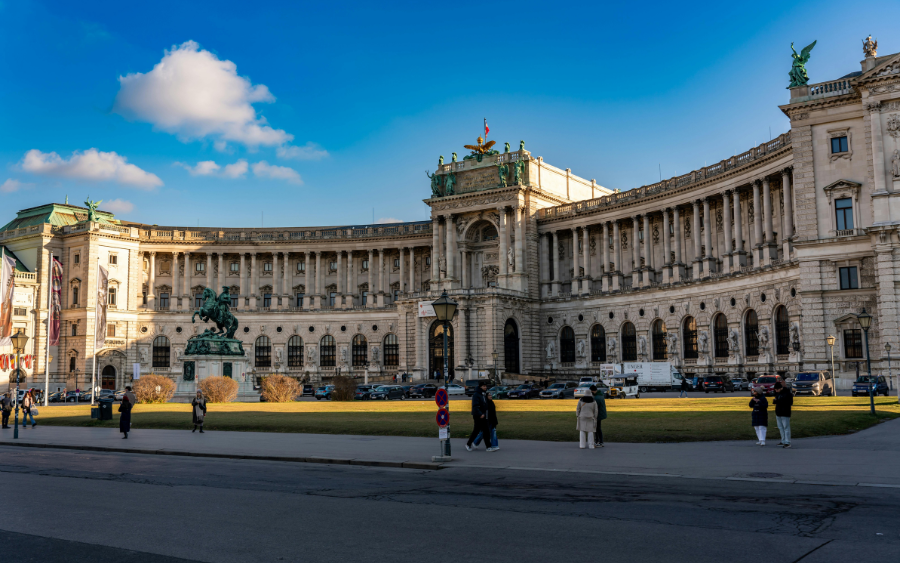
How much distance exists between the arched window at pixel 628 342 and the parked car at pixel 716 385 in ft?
74.9

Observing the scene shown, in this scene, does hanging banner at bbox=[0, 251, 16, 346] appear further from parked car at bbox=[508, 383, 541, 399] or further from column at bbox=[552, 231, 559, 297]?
column at bbox=[552, 231, 559, 297]

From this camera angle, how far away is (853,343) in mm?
60719

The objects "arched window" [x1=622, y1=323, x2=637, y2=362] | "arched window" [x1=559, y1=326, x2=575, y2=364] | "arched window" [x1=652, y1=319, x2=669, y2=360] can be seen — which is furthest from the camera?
"arched window" [x1=559, y1=326, x2=575, y2=364]

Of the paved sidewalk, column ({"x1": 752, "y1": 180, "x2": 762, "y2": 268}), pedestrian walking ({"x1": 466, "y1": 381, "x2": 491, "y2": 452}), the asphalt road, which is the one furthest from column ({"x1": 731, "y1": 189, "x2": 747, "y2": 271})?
the asphalt road

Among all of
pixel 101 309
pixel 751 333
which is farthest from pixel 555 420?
pixel 101 309

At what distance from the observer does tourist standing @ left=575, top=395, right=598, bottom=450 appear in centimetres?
2659

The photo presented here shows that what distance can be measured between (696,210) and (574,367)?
2526 cm

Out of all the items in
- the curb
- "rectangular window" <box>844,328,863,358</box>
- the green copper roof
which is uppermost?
the green copper roof

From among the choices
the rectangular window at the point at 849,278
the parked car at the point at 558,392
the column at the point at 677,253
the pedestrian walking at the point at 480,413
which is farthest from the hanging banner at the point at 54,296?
the rectangular window at the point at 849,278

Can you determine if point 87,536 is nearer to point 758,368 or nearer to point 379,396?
point 379,396

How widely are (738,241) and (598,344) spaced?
23.3 m

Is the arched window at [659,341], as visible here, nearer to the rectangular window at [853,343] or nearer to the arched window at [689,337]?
the arched window at [689,337]

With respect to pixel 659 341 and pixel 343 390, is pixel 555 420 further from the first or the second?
pixel 659 341

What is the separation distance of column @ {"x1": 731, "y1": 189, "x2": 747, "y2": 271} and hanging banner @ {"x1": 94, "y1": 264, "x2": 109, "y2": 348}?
74677mm
